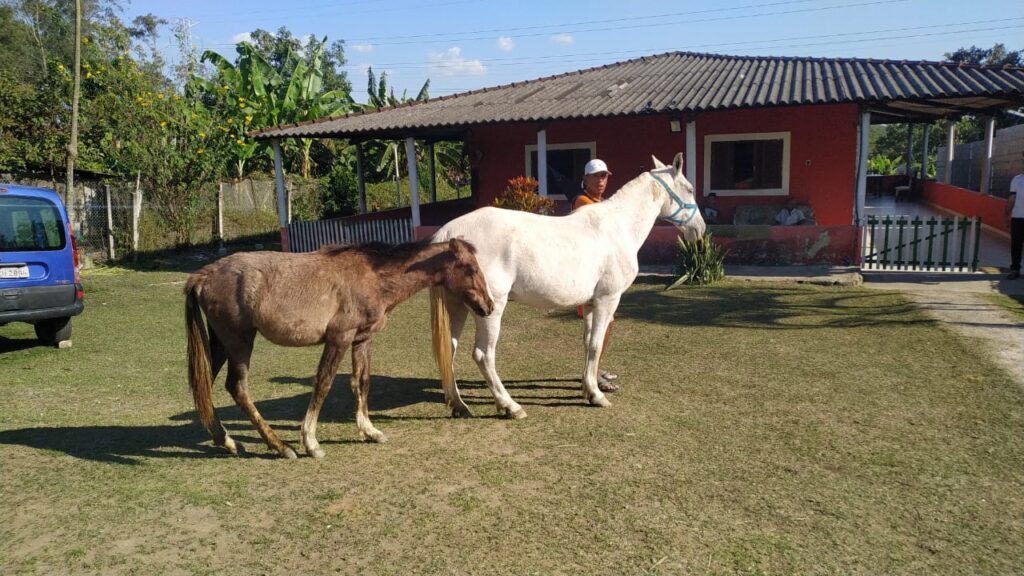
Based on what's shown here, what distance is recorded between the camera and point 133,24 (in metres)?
35.0

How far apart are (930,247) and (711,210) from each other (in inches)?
158

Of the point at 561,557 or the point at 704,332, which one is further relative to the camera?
the point at 704,332

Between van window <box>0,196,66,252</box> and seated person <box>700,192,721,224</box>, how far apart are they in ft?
35.8

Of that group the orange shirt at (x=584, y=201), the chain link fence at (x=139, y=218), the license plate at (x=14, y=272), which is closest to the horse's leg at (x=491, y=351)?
the orange shirt at (x=584, y=201)

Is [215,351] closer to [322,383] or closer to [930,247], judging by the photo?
[322,383]

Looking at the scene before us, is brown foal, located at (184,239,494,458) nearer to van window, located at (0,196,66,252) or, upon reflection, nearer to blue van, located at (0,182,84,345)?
blue van, located at (0,182,84,345)

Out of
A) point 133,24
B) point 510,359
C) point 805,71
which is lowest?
point 510,359

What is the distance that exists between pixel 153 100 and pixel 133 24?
23.0m

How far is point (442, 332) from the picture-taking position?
4.73 m

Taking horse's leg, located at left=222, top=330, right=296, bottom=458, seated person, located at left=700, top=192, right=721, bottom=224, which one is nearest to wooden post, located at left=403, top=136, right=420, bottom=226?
seated person, located at left=700, top=192, right=721, bottom=224

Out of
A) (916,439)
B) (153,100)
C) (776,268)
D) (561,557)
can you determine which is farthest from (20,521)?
(153,100)

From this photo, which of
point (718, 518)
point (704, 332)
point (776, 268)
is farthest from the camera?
point (776, 268)

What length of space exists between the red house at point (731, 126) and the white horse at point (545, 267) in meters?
7.26

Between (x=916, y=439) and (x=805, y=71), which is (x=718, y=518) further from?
(x=805, y=71)
